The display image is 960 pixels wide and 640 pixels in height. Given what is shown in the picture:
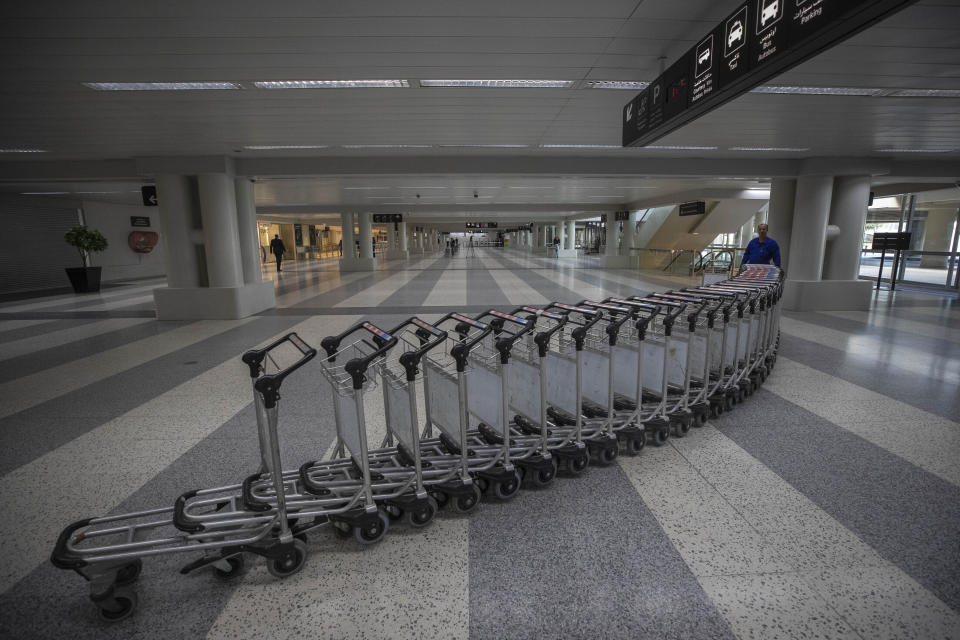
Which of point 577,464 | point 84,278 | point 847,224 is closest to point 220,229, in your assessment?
point 577,464

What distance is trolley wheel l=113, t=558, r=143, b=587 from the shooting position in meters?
2.12

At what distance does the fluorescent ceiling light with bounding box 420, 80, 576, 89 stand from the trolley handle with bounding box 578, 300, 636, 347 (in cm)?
246

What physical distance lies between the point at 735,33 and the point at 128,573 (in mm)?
4620

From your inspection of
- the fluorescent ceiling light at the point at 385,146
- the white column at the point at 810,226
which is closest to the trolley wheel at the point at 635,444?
the fluorescent ceiling light at the point at 385,146

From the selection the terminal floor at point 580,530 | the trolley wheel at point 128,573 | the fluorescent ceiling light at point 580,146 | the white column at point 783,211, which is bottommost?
the terminal floor at point 580,530

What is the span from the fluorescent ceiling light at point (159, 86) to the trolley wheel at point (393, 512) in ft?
14.7

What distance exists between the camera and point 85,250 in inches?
541

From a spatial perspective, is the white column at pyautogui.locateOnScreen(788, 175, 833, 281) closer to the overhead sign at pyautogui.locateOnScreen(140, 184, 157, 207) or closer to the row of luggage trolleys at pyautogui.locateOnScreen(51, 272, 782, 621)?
the row of luggage trolleys at pyautogui.locateOnScreen(51, 272, 782, 621)

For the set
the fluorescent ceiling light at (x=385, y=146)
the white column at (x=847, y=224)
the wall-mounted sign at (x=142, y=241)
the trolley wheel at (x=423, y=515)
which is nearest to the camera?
the trolley wheel at (x=423, y=515)

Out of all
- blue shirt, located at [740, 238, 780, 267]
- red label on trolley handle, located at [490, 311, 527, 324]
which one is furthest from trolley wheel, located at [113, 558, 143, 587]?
blue shirt, located at [740, 238, 780, 267]

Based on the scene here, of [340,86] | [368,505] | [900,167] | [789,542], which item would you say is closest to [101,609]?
[368,505]

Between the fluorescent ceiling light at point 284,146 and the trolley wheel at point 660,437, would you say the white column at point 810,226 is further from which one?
the fluorescent ceiling light at point 284,146

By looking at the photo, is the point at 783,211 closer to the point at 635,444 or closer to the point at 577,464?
the point at 635,444

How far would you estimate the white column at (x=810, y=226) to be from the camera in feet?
32.2
